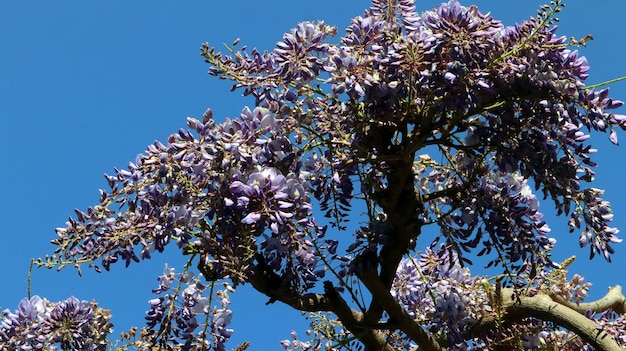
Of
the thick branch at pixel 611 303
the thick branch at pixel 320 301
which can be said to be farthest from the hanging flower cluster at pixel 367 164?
the thick branch at pixel 611 303

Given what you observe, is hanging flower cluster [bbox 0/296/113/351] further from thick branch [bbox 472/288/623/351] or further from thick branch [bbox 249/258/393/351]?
thick branch [bbox 472/288/623/351]

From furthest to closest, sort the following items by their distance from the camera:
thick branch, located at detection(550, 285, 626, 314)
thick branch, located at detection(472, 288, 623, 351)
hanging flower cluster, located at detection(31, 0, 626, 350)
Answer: thick branch, located at detection(550, 285, 626, 314) → thick branch, located at detection(472, 288, 623, 351) → hanging flower cluster, located at detection(31, 0, 626, 350)

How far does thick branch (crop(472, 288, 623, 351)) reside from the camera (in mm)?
4238

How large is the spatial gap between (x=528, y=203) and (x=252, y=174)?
4.19ft

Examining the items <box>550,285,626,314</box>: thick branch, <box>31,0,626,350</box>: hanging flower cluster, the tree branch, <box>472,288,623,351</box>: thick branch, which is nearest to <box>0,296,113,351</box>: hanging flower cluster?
<box>31,0,626,350</box>: hanging flower cluster

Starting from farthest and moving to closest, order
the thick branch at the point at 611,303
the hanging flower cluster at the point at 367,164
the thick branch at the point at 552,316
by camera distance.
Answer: the thick branch at the point at 611,303 < the thick branch at the point at 552,316 < the hanging flower cluster at the point at 367,164

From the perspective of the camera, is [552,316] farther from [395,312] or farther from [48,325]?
[48,325]

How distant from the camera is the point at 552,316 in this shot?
4422 mm

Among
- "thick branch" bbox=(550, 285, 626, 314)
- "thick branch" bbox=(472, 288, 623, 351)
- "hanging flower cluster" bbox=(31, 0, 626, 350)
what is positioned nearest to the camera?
"hanging flower cluster" bbox=(31, 0, 626, 350)

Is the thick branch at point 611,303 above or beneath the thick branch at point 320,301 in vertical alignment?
above

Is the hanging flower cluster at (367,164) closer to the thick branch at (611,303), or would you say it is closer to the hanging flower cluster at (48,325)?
the hanging flower cluster at (48,325)

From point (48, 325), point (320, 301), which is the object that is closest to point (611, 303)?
point (320, 301)

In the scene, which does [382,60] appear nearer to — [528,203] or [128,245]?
[528,203]

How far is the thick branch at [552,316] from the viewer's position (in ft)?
13.9
